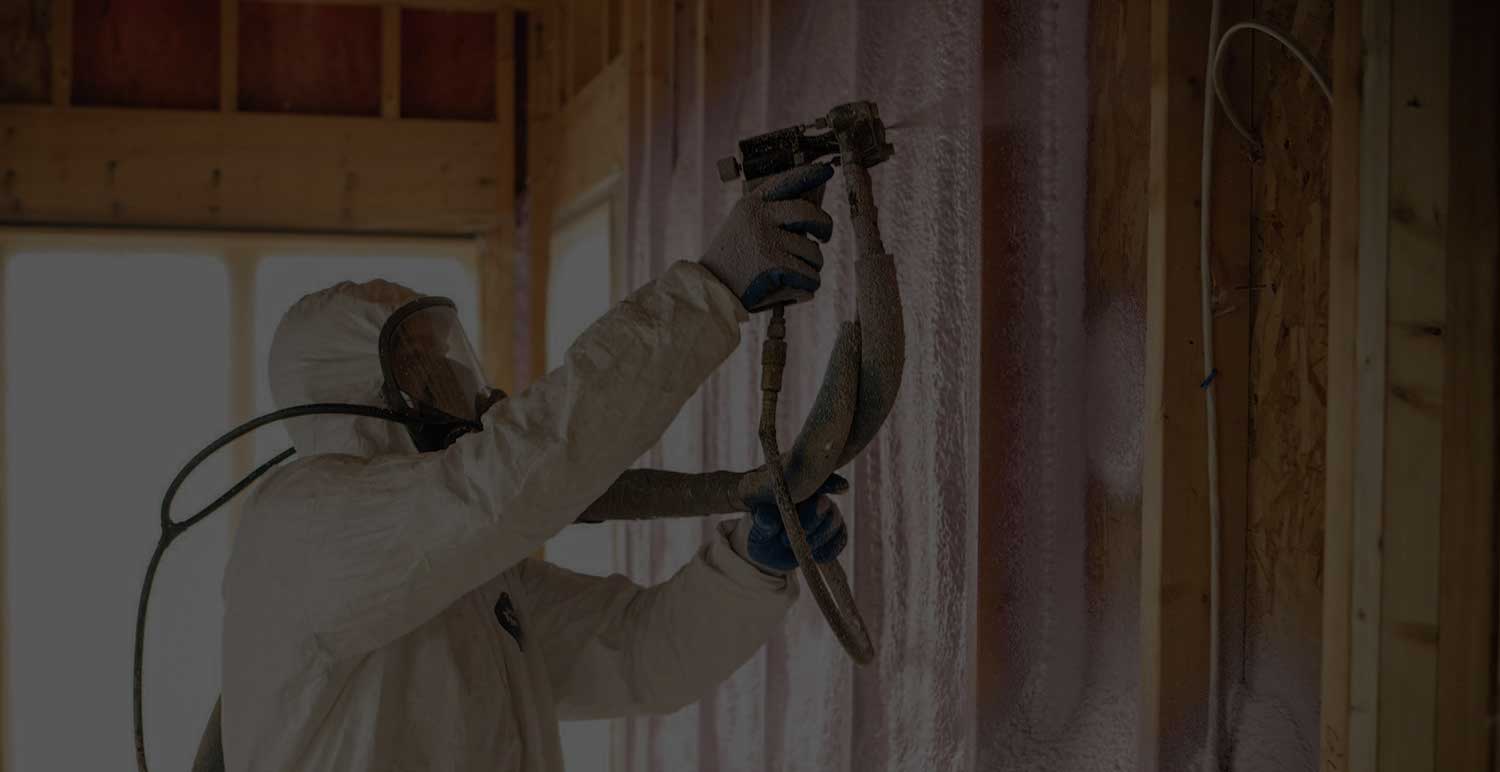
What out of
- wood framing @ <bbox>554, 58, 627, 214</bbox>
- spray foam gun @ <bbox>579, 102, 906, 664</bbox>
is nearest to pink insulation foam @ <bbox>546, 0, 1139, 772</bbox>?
spray foam gun @ <bbox>579, 102, 906, 664</bbox>

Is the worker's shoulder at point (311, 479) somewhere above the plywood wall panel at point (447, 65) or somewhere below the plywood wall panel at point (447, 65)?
below

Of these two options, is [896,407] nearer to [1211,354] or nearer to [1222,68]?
[1211,354]

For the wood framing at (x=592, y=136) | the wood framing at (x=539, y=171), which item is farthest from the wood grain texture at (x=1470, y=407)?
the wood framing at (x=539, y=171)

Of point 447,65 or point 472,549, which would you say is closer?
point 472,549

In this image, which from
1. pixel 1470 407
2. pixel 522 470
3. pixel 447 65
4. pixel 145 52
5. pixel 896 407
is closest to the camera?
pixel 1470 407

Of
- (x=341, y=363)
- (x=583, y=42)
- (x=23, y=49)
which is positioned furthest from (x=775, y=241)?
(x=23, y=49)

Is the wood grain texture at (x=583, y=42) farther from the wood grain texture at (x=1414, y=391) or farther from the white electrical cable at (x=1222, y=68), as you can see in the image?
the wood grain texture at (x=1414, y=391)

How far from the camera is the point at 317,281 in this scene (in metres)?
4.71

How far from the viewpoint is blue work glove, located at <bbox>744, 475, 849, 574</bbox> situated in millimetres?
1426

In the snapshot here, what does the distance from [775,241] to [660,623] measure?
0.72 m

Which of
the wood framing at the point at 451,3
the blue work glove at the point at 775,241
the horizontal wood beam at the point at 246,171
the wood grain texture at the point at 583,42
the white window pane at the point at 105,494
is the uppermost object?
the wood framing at the point at 451,3

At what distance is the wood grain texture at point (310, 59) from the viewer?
4.64 m

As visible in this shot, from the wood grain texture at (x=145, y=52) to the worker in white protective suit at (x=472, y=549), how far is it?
136 inches

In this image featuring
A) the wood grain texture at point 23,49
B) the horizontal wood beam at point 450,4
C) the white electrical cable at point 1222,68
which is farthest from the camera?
the horizontal wood beam at point 450,4
